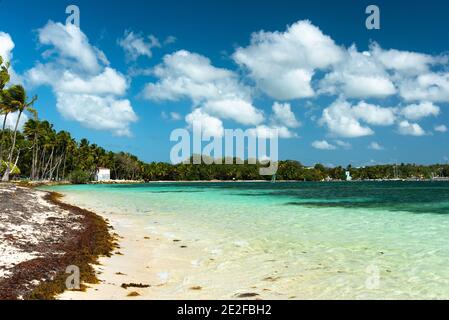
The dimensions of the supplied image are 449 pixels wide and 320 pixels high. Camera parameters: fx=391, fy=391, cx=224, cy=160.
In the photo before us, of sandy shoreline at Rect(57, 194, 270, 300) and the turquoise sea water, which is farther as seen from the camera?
the turquoise sea water

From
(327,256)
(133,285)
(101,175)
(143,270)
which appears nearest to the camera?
(133,285)

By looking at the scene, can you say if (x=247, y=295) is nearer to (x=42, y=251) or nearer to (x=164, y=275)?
(x=164, y=275)

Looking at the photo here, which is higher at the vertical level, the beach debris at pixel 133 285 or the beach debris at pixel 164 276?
the beach debris at pixel 133 285

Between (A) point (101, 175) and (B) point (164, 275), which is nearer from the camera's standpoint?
(B) point (164, 275)

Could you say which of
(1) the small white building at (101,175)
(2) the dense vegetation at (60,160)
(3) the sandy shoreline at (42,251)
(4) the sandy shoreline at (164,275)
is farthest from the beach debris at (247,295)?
(1) the small white building at (101,175)

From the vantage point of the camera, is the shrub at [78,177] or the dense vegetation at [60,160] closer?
the dense vegetation at [60,160]

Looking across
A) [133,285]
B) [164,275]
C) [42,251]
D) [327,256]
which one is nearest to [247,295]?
[133,285]

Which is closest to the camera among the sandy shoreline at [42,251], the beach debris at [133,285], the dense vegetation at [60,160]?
the sandy shoreline at [42,251]

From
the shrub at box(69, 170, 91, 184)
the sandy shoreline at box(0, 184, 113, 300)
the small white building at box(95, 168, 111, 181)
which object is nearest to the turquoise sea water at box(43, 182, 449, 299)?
→ the sandy shoreline at box(0, 184, 113, 300)

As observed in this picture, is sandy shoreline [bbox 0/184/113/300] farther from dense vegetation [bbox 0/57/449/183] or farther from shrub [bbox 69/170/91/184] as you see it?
shrub [bbox 69/170/91/184]

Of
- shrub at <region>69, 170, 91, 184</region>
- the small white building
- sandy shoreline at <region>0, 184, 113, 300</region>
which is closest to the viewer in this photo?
sandy shoreline at <region>0, 184, 113, 300</region>

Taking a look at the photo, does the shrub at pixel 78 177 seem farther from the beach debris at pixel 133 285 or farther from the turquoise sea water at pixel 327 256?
the beach debris at pixel 133 285
